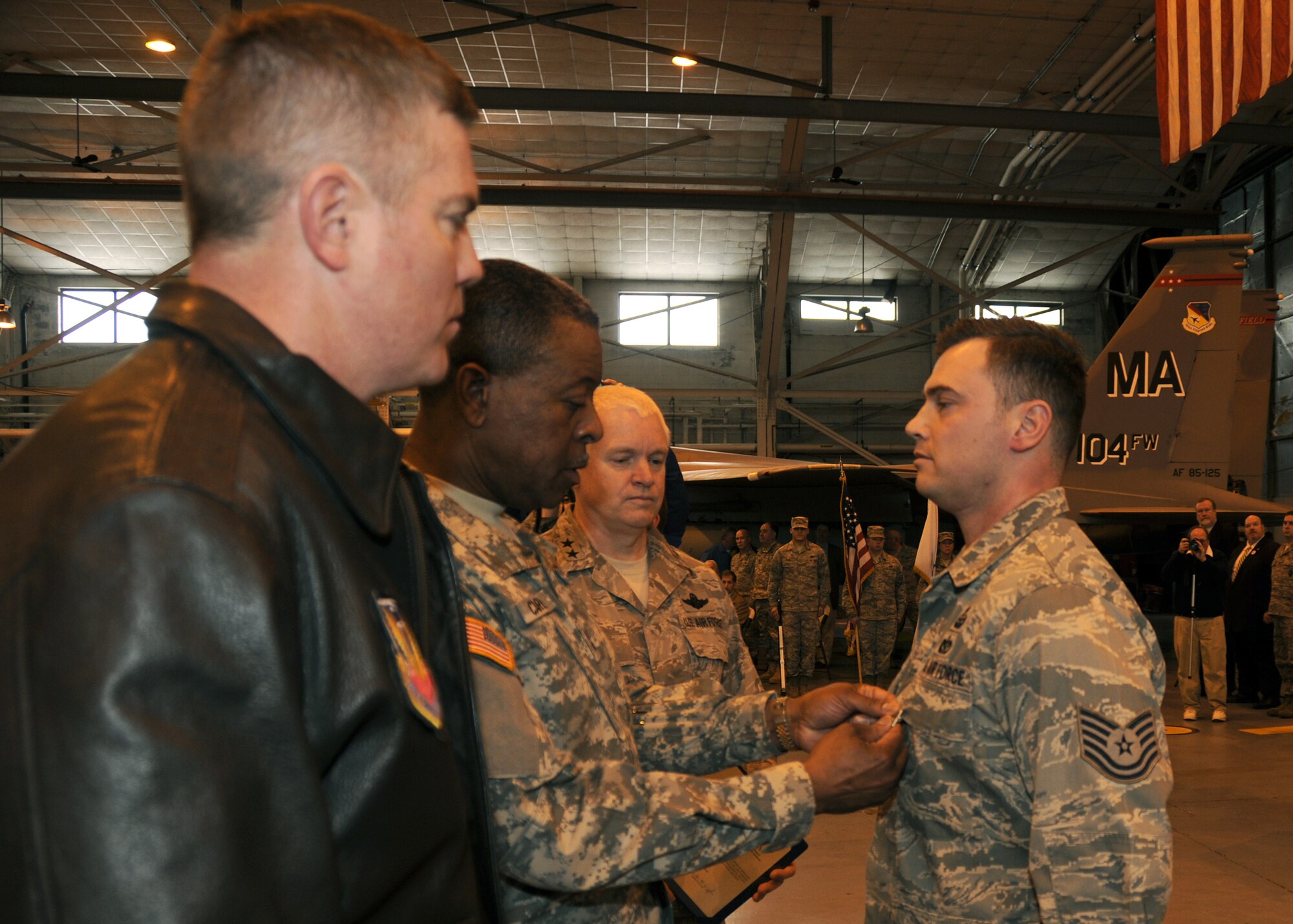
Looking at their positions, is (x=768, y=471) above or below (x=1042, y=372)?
below

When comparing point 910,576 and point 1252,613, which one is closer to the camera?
point 1252,613

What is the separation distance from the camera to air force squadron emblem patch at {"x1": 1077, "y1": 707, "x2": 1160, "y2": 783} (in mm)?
1491

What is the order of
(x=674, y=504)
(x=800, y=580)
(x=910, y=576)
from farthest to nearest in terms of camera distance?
1. (x=910, y=576)
2. (x=800, y=580)
3. (x=674, y=504)

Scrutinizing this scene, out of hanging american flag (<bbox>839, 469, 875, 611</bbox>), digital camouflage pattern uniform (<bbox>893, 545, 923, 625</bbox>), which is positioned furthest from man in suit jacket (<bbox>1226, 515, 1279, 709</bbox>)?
hanging american flag (<bbox>839, 469, 875, 611</bbox>)

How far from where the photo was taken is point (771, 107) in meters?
10.7

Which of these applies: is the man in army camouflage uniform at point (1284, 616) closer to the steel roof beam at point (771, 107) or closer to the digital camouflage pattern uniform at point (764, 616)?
the steel roof beam at point (771, 107)

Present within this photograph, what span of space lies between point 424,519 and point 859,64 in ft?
42.2

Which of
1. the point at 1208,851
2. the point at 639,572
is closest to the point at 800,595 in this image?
the point at 1208,851

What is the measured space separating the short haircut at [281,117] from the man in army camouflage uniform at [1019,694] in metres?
1.29

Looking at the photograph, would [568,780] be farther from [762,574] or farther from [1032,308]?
[1032,308]

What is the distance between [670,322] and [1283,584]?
40.7 feet

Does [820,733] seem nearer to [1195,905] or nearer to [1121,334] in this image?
[1195,905]

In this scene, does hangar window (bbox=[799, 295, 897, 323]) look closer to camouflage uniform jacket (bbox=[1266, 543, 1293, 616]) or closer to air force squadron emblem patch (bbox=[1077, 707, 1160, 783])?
camouflage uniform jacket (bbox=[1266, 543, 1293, 616])

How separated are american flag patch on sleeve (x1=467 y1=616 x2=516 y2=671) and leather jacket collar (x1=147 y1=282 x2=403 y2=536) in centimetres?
39
